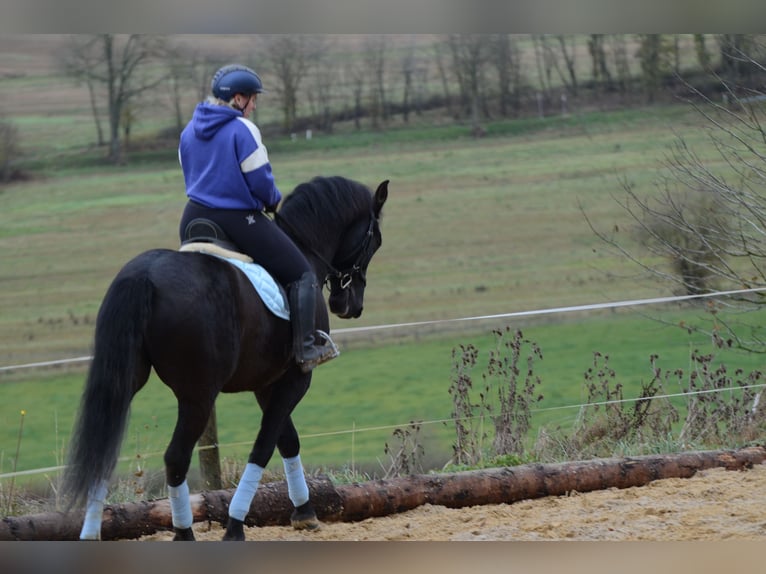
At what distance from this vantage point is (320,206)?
5203mm

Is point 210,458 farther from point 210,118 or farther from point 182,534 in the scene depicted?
point 210,118

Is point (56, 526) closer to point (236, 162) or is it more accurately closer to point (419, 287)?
point (236, 162)

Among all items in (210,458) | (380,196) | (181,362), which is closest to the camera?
(181,362)

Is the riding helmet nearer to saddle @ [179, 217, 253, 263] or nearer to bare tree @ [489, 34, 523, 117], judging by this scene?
saddle @ [179, 217, 253, 263]

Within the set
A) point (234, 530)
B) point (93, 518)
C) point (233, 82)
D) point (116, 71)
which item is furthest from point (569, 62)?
point (93, 518)

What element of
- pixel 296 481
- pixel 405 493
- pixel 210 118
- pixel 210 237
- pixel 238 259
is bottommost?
pixel 405 493

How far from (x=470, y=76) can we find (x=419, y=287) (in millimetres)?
4935

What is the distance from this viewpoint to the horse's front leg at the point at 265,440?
15.5 ft

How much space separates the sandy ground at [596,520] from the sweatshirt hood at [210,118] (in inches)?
83.3

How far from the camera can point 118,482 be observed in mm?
6113

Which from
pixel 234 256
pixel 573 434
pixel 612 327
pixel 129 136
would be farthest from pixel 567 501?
pixel 129 136

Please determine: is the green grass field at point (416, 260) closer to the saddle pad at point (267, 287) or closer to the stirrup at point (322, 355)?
the stirrup at point (322, 355)

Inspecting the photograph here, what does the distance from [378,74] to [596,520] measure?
1559 centimetres

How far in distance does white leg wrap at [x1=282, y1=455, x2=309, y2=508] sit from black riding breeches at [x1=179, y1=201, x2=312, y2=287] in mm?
1014
